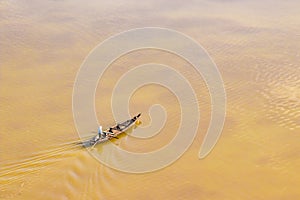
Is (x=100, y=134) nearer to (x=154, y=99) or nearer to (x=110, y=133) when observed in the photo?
(x=110, y=133)

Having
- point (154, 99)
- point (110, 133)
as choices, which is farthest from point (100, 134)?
point (154, 99)

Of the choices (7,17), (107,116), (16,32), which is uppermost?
(7,17)

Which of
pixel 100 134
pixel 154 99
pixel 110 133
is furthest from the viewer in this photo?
pixel 154 99

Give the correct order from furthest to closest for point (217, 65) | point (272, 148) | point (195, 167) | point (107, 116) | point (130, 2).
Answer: point (130, 2)
point (217, 65)
point (107, 116)
point (272, 148)
point (195, 167)

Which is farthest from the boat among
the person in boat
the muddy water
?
the muddy water

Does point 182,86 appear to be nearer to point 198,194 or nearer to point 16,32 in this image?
point 198,194

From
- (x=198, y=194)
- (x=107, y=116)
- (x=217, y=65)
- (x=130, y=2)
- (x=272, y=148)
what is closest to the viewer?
(x=198, y=194)

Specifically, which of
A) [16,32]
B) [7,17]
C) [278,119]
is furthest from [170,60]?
[7,17]
